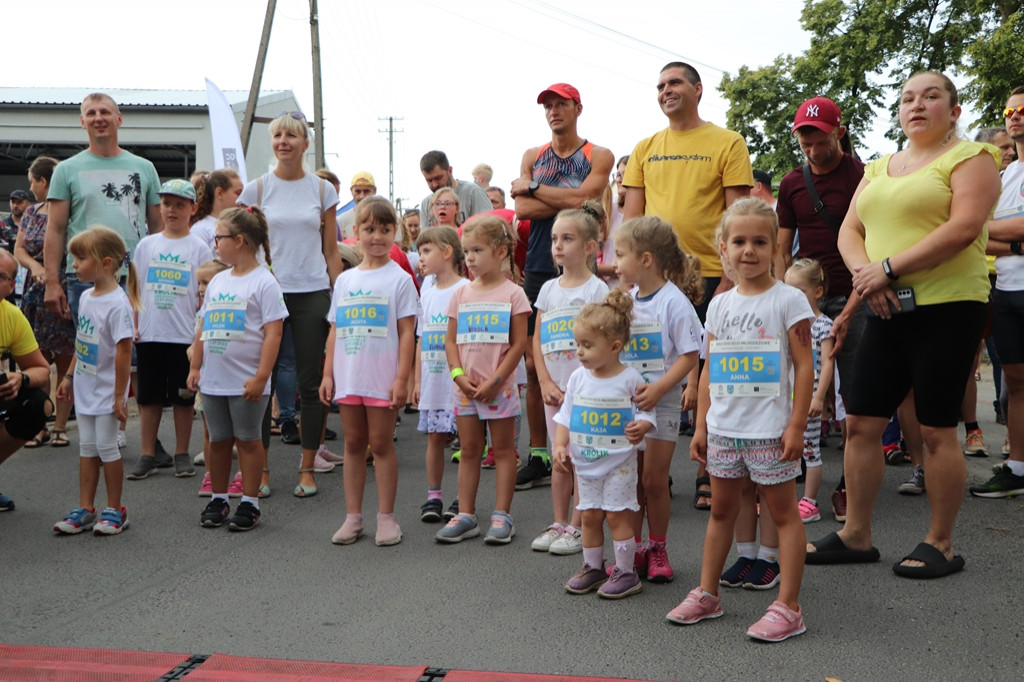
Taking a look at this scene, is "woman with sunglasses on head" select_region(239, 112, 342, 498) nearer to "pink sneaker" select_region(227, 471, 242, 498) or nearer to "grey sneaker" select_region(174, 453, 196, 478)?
"pink sneaker" select_region(227, 471, 242, 498)

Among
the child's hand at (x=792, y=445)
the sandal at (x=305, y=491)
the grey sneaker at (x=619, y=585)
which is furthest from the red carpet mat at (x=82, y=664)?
the sandal at (x=305, y=491)

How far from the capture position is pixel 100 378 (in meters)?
5.66

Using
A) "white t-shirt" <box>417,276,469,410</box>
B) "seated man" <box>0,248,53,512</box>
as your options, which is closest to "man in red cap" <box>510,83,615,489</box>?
"white t-shirt" <box>417,276,469,410</box>

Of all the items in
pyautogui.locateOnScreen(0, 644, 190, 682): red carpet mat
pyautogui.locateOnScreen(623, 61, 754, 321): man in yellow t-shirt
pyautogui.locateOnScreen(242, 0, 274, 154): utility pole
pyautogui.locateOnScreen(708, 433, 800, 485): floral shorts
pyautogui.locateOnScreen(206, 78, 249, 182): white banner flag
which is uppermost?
pyautogui.locateOnScreen(242, 0, 274, 154): utility pole

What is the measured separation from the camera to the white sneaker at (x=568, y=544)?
16.2ft

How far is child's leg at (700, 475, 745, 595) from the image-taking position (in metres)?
3.93

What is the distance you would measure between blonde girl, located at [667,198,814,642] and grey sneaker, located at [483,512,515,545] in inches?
55.6

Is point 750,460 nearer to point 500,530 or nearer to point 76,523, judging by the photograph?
point 500,530

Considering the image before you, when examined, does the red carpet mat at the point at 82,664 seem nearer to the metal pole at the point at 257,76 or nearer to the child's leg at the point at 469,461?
the child's leg at the point at 469,461

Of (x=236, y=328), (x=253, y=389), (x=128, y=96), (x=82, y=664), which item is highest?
(x=128, y=96)

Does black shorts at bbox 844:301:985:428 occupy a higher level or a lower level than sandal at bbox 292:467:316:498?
higher

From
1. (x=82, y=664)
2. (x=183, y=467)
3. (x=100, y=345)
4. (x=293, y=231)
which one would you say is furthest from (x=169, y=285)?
(x=82, y=664)

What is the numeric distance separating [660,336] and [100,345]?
3254 mm

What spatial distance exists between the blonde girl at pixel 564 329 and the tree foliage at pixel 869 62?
22610 mm
